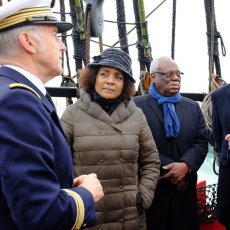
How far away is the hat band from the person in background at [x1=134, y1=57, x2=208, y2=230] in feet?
3.94

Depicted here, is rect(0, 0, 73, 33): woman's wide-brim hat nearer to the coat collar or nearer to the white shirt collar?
the white shirt collar

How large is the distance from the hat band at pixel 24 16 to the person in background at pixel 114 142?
0.82 meters

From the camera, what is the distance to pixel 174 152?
83.4 inches

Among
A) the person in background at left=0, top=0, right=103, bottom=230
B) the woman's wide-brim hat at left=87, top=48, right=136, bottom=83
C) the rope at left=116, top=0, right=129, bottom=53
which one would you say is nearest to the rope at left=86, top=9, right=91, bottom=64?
the woman's wide-brim hat at left=87, top=48, right=136, bottom=83

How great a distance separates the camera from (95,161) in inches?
69.1

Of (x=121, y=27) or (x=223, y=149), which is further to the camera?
(x=121, y=27)

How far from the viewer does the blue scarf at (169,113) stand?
2.08 m

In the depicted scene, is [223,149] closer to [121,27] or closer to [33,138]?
[33,138]

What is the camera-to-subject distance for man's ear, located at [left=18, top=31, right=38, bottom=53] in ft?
3.17

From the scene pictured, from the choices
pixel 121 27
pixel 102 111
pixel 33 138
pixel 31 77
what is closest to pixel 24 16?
pixel 31 77

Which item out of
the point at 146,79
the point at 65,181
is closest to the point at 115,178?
the point at 65,181

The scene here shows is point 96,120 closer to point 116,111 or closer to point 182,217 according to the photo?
point 116,111

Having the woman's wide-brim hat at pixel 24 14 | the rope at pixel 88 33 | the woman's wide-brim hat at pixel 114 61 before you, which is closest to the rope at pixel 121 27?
the rope at pixel 88 33

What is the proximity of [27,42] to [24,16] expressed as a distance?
83 mm
